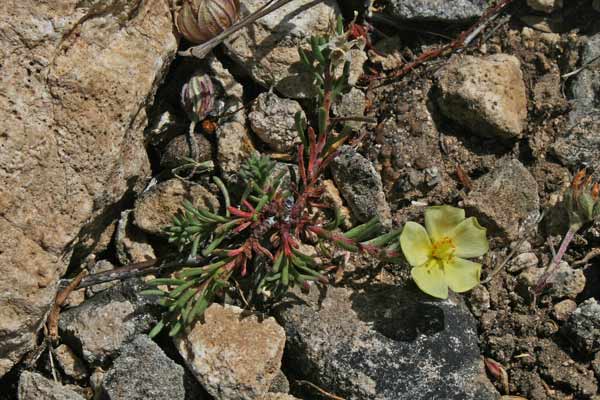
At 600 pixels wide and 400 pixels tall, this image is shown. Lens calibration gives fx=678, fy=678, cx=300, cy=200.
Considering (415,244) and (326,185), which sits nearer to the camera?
(415,244)


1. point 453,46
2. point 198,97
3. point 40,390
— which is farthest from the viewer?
point 453,46

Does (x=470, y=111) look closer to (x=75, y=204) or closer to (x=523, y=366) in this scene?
(x=523, y=366)

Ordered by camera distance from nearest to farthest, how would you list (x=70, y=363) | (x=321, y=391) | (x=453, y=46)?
(x=321, y=391), (x=70, y=363), (x=453, y=46)

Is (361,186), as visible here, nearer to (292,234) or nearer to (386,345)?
(292,234)

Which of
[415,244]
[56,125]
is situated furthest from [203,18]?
[415,244]

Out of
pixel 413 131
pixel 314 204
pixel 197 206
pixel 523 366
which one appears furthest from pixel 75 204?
pixel 523 366

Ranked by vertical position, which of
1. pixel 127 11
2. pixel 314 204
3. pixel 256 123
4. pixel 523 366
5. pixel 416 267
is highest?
pixel 127 11

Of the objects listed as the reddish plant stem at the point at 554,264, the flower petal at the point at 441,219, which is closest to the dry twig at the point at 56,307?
the flower petal at the point at 441,219

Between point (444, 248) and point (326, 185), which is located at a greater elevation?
point (326, 185)
